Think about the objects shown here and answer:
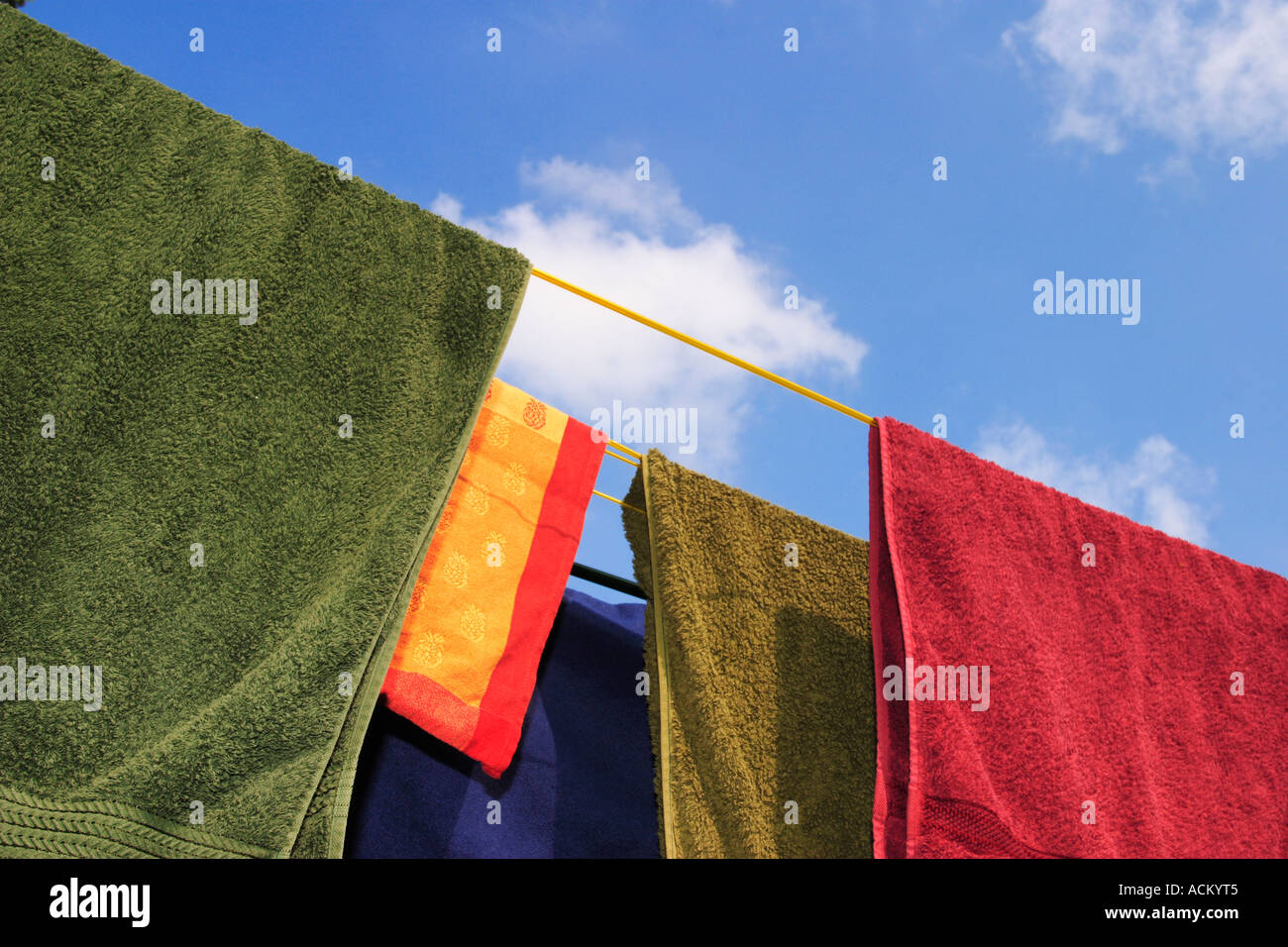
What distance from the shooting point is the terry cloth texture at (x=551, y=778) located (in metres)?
0.90

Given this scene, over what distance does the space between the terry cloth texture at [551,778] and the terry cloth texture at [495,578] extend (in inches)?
2.4

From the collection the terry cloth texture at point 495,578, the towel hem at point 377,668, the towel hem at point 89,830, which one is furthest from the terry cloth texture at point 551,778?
the towel hem at point 89,830

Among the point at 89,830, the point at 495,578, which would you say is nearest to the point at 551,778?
the point at 495,578

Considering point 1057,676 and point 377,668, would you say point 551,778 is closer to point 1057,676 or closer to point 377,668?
point 377,668

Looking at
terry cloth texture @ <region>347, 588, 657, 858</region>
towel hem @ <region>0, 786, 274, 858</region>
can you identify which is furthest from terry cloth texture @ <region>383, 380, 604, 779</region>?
towel hem @ <region>0, 786, 274, 858</region>

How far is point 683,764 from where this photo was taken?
901mm

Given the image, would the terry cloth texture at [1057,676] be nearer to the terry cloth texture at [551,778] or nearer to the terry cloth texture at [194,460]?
the terry cloth texture at [551,778]

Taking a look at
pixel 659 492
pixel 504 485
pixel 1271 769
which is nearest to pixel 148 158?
pixel 504 485

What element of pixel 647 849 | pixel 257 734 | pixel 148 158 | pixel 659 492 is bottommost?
pixel 647 849

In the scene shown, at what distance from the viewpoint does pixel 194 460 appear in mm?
707
